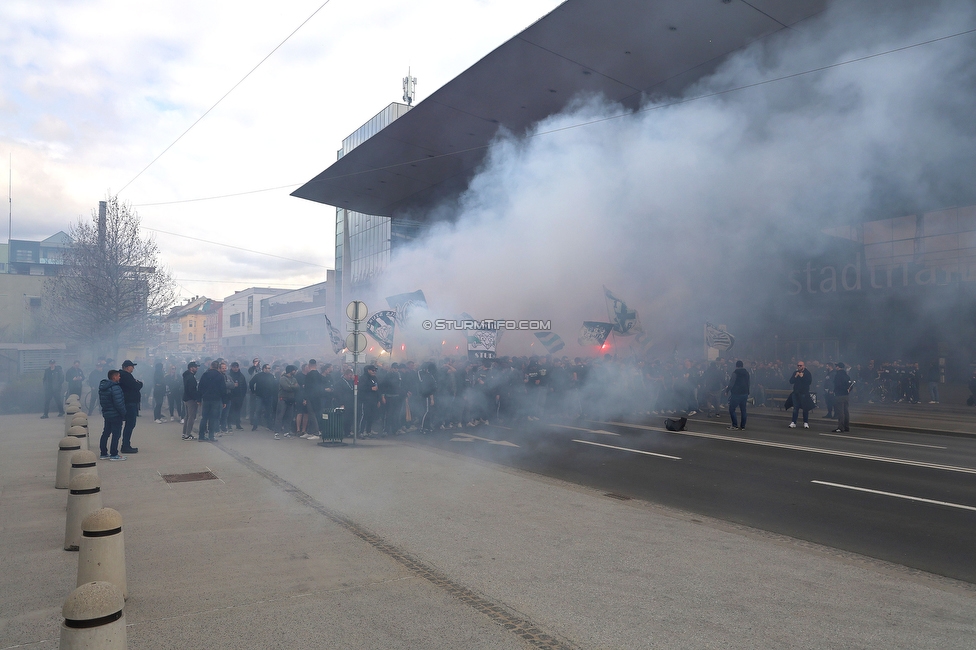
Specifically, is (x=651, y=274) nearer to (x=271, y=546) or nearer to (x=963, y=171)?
(x=963, y=171)

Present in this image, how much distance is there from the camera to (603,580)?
11.8 feet

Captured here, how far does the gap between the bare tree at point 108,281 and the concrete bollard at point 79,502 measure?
16.5 meters

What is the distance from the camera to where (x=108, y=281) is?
18328 mm

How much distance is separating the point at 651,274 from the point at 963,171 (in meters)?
6.90

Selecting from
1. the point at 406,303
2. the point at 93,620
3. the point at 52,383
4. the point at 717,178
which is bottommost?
the point at 93,620

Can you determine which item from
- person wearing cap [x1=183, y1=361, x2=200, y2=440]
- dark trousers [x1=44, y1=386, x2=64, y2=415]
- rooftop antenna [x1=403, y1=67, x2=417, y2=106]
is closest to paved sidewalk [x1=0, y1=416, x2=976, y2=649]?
person wearing cap [x1=183, y1=361, x2=200, y2=440]

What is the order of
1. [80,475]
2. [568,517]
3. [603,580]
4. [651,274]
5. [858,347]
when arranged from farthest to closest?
[858,347]
[651,274]
[568,517]
[80,475]
[603,580]

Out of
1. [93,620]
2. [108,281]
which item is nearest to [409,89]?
[108,281]

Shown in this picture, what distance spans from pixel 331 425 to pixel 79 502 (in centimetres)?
503

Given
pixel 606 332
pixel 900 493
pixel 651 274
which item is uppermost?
pixel 651 274

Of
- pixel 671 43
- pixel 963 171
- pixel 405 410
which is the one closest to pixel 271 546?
pixel 405 410

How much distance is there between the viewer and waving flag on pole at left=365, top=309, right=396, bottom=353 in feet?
53.1

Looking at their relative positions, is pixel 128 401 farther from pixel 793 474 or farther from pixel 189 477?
pixel 793 474

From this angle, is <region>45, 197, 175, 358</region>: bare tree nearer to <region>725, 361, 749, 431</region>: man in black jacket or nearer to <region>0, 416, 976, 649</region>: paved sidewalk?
<region>0, 416, 976, 649</region>: paved sidewalk
